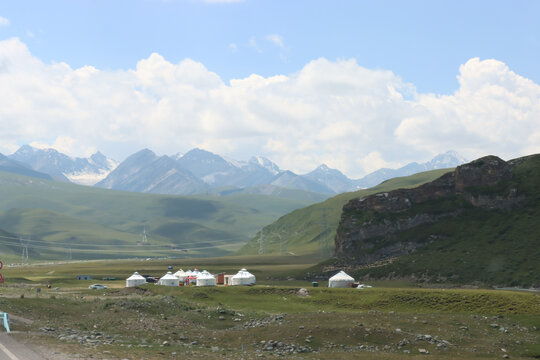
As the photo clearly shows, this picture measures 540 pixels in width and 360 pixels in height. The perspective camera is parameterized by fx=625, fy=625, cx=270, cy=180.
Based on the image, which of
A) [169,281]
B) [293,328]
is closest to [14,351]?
[293,328]

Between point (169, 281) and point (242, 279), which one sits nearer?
point (242, 279)

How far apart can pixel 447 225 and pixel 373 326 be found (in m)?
133

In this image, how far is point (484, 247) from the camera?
17025cm

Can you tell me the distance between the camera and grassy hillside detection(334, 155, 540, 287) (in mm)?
152263

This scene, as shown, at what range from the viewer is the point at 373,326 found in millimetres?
69438

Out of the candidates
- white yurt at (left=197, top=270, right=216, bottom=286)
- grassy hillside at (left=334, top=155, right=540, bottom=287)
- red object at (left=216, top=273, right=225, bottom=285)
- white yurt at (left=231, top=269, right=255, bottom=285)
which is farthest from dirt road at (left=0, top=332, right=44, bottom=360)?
grassy hillside at (left=334, top=155, right=540, bottom=287)

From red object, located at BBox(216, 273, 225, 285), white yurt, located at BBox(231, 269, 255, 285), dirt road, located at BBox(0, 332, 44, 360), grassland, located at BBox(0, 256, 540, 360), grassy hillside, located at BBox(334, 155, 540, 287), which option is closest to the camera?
dirt road, located at BBox(0, 332, 44, 360)

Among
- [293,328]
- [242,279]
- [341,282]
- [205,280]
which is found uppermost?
[205,280]

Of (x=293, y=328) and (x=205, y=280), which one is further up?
(x=205, y=280)

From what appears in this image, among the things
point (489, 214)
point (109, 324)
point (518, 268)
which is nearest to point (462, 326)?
point (109, 324)

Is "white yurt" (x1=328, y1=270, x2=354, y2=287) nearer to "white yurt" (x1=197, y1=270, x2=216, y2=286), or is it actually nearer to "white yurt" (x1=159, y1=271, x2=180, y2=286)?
"white yurt" (x1=197, y1=270, x2=216, y2=286)

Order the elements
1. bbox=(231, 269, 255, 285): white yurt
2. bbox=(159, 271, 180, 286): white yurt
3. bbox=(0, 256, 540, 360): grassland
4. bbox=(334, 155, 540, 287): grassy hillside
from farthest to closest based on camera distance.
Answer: bbox=(159, 271, 180, 286): white yurt
bbox=(334, 155, 540, 287): grassy hillside
bbox=(231, 269, 255, 285): white yurt
bbox=(0, 256, 540, 360): grassland

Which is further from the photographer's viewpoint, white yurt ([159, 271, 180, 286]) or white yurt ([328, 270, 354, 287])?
white yurt ([159, 271, 180, 286])

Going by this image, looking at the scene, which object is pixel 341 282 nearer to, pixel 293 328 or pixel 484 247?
pixel 484 247
